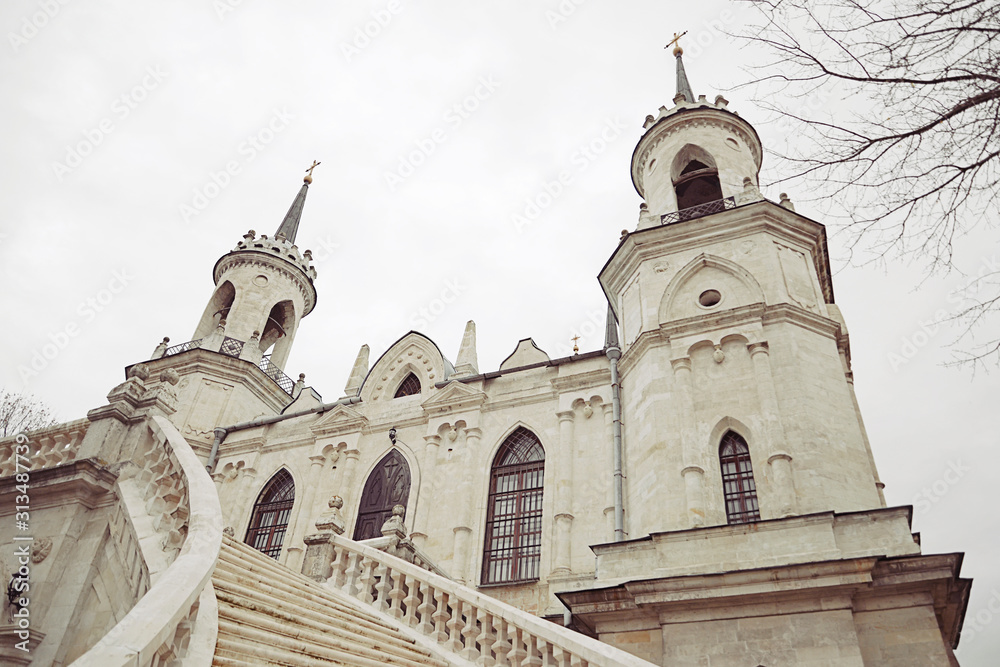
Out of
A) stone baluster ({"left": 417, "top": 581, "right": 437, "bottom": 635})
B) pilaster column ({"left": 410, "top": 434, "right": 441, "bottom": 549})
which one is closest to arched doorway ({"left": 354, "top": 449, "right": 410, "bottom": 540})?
pilaster column ({"left": 410, "top": 434, "right": 441, "bottom": 549})

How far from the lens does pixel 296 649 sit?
6270 mm

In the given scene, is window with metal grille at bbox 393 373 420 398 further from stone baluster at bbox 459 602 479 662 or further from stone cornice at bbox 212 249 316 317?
stone baluster at bbox 459 602 479 662

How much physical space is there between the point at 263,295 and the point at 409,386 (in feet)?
30.0

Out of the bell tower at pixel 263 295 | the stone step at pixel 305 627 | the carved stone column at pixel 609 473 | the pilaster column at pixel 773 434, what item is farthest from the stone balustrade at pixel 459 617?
the bell tower at pixel 263 295

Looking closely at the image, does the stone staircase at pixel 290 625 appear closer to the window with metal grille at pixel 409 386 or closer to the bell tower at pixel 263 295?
the window with metal grille at pixel 409 386

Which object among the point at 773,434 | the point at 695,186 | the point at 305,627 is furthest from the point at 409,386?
the point at 305,627

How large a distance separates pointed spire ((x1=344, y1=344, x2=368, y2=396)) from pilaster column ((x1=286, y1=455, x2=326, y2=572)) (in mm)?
2539

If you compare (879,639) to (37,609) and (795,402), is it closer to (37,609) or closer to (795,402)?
(795,402)

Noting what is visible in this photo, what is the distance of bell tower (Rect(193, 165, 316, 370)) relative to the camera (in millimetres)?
24578

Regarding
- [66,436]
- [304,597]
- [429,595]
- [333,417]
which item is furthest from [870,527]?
[333,417]

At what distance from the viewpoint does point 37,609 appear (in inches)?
291

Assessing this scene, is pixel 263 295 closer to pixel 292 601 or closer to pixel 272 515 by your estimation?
pixel 272 515

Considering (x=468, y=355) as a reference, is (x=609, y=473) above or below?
below

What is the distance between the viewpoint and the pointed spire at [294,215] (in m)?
28.9
